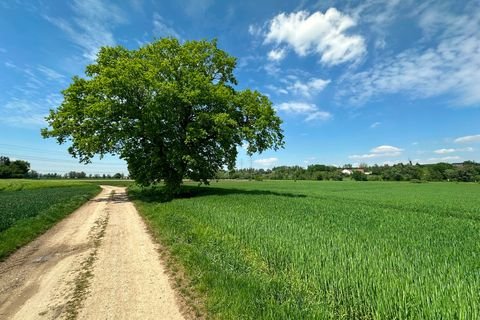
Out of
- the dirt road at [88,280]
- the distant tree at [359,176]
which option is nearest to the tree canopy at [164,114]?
the dirt road at [88,280]

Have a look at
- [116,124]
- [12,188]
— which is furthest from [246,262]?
[12,188]

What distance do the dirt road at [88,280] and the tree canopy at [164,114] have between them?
16.9m

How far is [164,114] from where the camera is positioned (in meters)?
28.8

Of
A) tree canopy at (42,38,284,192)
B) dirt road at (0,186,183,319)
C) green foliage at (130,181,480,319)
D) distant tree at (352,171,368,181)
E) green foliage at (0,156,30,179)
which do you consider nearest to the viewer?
green foliage at (130,181,480,319)

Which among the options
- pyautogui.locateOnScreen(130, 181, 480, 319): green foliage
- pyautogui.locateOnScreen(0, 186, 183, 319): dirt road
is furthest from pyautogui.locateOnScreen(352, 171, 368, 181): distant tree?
pyautogui.locateOnScreen(0, 186, 183, 319): dirt road

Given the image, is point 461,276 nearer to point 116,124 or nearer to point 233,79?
point 116,124

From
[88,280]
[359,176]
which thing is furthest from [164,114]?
[359,176]

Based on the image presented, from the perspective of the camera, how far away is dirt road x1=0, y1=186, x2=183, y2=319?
632cm

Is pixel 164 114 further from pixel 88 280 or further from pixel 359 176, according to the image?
pixel 359 176

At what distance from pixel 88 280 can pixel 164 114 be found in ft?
72.6

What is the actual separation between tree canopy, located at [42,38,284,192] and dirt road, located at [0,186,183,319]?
16.9m

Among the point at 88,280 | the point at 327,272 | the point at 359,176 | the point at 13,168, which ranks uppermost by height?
the point at 13,168

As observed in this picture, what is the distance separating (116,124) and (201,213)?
18.1 meters

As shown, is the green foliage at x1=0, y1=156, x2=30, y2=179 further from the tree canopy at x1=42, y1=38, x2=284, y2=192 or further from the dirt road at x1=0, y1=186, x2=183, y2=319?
the dirt road at x1=0, y1=186, x2=183, y2=319
